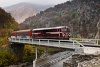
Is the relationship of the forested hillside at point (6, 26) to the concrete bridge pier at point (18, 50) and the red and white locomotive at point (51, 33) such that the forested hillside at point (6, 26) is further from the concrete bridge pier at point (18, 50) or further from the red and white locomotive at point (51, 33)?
the red and white locomotive at point (51, 33)

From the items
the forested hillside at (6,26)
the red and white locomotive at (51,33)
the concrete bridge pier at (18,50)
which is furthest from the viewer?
the forested hillside at (6,26)

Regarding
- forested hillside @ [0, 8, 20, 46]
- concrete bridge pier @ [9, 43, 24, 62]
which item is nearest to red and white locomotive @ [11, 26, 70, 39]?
concrete bridge pier @ [9, 43, 24, 62]

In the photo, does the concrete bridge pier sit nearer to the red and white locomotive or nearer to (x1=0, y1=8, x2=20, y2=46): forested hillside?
the red and white locomotive

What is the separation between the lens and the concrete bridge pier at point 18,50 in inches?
1868

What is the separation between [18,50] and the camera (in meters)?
48.8

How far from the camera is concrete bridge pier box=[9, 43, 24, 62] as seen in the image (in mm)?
47438

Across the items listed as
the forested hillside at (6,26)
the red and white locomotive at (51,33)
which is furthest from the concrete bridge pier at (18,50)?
the forested hillside at (6,26)

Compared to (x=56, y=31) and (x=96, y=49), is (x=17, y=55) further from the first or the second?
(x=96, y=49)

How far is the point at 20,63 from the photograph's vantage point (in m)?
46.1

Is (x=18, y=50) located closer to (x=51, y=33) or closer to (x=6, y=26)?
(x=51, y=33)

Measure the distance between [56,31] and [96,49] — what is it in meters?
11.9

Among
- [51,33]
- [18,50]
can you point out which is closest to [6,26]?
[18,50]

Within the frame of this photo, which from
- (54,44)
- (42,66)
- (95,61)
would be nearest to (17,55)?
(42,66)

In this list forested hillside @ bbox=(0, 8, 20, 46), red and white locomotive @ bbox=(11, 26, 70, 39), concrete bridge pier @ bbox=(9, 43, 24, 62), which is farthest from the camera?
forested hillside @ bbox=(0, 8, 20, 46)
